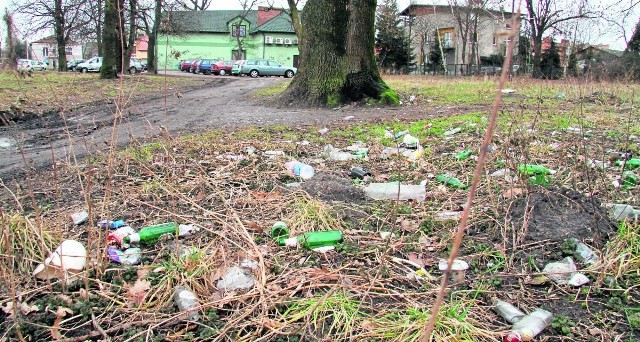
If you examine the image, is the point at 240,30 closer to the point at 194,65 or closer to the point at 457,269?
the point at 194,65

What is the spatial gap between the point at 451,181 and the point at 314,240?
1405 mm

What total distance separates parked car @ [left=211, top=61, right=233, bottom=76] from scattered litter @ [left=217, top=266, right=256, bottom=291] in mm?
31445

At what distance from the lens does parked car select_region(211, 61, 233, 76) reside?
3209 centimetres

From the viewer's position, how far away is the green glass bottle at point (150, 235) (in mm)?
2215

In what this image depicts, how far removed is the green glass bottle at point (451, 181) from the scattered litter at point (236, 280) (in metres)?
1.77

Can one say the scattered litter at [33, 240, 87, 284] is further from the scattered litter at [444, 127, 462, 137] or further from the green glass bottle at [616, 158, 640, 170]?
the scattered litter at [444, 127, 462, 137]

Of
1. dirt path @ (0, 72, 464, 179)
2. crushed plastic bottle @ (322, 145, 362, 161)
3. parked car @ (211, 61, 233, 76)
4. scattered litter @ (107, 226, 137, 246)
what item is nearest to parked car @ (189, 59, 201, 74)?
parked car @ (211, 61, 233, 76)

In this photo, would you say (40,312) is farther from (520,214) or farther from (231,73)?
(231,73)

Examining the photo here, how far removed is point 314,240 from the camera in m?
2.16

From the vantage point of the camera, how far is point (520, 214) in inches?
89.4

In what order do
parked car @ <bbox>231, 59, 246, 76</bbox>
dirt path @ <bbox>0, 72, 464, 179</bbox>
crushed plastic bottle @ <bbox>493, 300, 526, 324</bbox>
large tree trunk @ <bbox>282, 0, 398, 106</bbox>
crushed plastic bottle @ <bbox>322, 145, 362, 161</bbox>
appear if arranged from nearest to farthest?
crushed plastic bottle @ <bbox>493, 300, 526, 324</bbox> → crushed plastic bottle @ <bbox>322, 145, 362, 161</bbox> → dirt path @ <bbox>0, 72, 464, 179</bbox> → large tree trunk @ <bbox>282, 0, 398, 106</bbox> → parked car @ <bbox>231, 59, 246, 76</bbox>

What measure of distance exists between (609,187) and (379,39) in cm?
3673

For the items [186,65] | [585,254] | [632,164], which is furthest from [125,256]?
[186,65]

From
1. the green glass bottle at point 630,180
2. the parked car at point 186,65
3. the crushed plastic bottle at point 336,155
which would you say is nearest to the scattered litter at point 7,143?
the crushed plastic bottle at point 336,155
